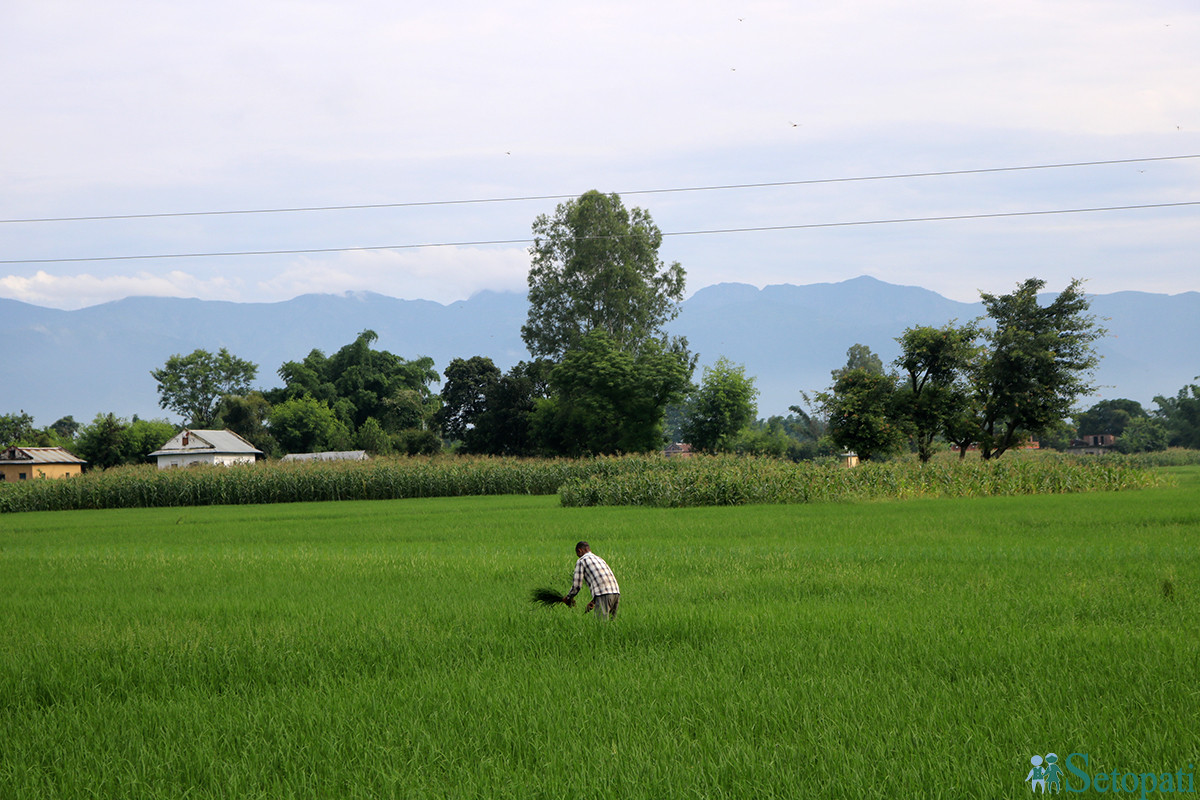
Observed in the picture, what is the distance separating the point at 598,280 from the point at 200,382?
191 feet

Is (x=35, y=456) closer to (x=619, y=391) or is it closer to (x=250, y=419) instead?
(x=250, y=419)

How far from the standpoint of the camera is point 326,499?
4075 cm

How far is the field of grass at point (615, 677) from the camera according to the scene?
4457 mm

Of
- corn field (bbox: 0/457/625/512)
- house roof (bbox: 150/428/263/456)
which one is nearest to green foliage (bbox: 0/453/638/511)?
corn field (bbox: 0/457/625/512)

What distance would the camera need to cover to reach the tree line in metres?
39.8

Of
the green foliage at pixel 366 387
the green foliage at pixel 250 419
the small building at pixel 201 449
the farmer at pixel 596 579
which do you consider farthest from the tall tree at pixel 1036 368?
the green foliage at pixel 250 419

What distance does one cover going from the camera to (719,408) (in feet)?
196

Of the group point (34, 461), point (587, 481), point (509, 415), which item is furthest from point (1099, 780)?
point (34, 461)

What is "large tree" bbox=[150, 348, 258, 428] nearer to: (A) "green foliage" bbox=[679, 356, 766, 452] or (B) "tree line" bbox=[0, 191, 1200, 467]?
(B) "tree line" bbox=[0, 191, 1200, 467]

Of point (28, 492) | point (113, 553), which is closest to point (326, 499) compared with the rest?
point (28, 492)

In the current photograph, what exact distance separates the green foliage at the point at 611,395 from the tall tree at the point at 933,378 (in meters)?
16.9

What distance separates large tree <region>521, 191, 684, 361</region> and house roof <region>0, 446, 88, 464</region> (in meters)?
49.7

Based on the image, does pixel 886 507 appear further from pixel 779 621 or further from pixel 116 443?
pixel 116 443

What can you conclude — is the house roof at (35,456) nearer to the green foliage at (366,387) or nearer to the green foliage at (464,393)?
the green foliage at (366,387)
